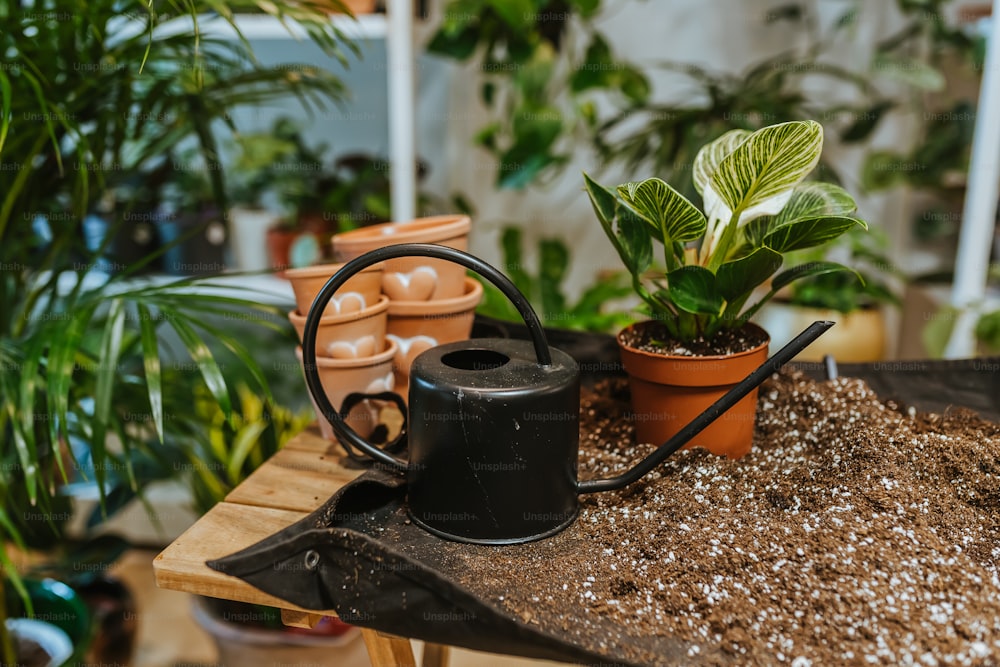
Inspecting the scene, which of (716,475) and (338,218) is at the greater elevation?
(338,218)

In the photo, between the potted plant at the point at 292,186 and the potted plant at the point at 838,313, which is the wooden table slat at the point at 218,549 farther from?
the potted plant at the point at 838,313

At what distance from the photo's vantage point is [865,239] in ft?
6.46

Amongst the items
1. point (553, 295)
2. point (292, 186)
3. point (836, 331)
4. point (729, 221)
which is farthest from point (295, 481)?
point (836, 331)

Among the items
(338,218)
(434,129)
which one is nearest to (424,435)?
(338,218)

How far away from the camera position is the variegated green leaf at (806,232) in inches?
29.4

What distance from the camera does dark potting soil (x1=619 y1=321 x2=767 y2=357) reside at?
852mm

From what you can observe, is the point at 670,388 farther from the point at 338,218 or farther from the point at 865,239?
the point at 865,239

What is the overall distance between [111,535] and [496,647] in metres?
1.17

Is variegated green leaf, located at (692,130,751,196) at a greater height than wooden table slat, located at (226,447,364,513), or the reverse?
variegated green leaf, located at (692,130,751,196)

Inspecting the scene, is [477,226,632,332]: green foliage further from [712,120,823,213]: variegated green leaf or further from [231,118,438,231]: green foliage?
[712,120,823,213]: variegated green leaf

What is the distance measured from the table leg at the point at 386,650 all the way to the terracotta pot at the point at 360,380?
237mm

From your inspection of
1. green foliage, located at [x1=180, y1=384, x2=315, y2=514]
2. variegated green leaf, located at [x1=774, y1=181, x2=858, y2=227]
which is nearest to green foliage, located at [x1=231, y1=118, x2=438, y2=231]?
green foliage, located at [x1=180, y1=384, x2=315, y2=514]

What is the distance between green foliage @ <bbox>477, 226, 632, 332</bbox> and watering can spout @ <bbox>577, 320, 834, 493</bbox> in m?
0.60

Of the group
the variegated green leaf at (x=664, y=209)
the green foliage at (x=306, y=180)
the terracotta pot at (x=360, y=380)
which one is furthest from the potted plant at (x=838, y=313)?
the terracotta pot at (x=360, y=380)
